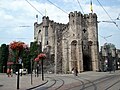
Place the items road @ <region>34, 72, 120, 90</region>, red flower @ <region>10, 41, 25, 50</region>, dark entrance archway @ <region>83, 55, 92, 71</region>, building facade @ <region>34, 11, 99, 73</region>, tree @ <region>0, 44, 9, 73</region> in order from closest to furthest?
red flower @ <region>10, 41, 25, 50</region>, road @ <region>34, 72, 120, 90</region>, tree @ <region>0, 44, 9, 73</region>, building facade @ <region>34, 11, 99, 73</region>, dark entrance archway @ <region>83, 55, 92, 71</region>

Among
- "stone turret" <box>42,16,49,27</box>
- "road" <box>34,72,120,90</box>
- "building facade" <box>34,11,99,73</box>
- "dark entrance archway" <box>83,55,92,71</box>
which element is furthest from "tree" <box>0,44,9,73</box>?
"road" <box>34,72,120,90</box>

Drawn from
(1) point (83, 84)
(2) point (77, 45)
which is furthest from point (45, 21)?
(1) point (83, 84)

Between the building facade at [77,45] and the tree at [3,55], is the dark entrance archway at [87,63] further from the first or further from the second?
the tree at [3,55]

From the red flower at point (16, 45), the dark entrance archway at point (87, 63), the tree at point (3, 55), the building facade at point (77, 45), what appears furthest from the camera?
the dark entrance archway at point (87, 63)

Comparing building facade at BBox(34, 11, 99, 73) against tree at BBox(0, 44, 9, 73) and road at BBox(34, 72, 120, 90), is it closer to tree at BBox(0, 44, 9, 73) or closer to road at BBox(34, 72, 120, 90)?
tree at BBox(0, 44, 9, 73)

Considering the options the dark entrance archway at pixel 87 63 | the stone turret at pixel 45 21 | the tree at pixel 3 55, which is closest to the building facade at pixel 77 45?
the dark entrance archway at pixel 87 63

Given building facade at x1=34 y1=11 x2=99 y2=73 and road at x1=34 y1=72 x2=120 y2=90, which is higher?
building facade at x1=34 y1=11 x2=99 y2=73

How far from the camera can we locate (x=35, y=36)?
86500mm

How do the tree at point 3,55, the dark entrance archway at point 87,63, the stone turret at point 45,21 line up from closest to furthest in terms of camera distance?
the tree at point 3,55, the dark entrance archway at point 87,63, the stone turret at point 45,21

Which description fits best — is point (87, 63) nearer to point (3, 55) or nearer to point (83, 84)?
point (3, 55)

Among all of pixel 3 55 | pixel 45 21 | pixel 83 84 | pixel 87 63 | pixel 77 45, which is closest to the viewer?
pixel 83 84

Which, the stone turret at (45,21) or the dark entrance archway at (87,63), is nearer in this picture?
the dark entrance archway at (87,63)

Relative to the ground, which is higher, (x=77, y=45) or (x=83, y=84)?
(x=77, y=45)

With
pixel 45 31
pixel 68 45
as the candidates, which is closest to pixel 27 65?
pixel 68 45
